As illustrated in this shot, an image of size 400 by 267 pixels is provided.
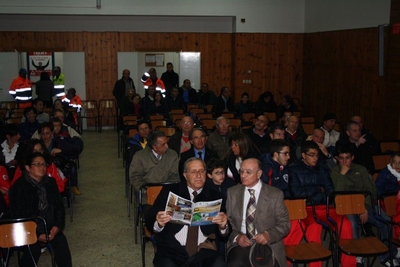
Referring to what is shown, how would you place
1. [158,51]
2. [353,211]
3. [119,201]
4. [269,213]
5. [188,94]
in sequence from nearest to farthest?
[269,213], [353,211], [119,201], [188,94], [158,51]

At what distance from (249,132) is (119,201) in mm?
2130

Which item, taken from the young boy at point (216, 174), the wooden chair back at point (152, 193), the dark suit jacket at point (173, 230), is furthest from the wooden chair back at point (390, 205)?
the wooden chair back at point (152, 193)

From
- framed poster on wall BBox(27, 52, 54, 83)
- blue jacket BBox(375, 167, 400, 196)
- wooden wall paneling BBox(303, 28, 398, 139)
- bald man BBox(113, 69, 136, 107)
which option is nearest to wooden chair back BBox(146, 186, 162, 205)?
blue jacket BBox(375, 167, 400, 196)

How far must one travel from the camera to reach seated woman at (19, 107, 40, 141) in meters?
8.67

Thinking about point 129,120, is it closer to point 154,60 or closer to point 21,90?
point 21,90

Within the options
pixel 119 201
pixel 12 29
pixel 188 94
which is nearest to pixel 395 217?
pixel 119 201

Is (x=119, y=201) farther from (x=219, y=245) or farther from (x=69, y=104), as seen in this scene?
(x=69, y=104)

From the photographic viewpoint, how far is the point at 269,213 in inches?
159

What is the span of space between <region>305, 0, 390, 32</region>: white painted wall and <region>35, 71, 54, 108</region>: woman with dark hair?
7.04 metres

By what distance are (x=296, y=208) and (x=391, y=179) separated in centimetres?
143

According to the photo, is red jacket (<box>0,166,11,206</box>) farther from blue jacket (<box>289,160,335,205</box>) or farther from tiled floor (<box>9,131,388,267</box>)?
blue jacket (<box>289,160,335,205</box>)

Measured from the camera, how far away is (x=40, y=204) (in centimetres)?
472

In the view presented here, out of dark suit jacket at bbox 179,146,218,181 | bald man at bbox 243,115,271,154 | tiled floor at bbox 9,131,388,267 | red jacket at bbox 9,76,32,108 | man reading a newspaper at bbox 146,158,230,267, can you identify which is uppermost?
red jacket at bbox 9,76,32,108

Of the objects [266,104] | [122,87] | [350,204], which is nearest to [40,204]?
[350,204]
